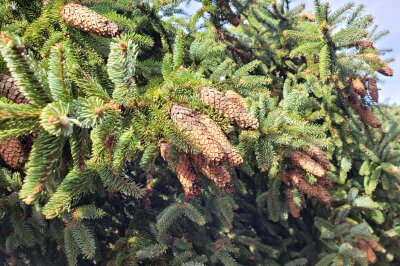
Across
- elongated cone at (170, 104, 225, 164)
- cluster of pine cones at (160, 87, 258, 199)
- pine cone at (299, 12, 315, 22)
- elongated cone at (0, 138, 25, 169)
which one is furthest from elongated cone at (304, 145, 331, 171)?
pine cone at (299, 12, 315, 22)

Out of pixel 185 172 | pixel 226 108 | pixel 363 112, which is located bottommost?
pixel 185 172

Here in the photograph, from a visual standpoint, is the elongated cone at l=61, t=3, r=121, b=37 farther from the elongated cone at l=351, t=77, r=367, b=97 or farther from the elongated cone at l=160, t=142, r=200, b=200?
the elongated cone at l=351, t=77, r=367, b=97

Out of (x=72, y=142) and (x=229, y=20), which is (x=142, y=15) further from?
(x=72, y=142)

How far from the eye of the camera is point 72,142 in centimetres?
154

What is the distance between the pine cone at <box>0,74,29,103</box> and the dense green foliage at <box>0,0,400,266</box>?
0.17 m

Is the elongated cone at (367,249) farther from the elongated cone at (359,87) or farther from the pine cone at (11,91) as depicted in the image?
the pine cone at (11,91)

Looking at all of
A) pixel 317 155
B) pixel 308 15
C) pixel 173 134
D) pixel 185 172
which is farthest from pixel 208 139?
pixel 308 15

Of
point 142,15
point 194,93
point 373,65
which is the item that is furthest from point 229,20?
point 194,93

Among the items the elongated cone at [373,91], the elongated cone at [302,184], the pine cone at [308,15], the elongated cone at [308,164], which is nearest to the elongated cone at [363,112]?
the elongated cone at [373,91]

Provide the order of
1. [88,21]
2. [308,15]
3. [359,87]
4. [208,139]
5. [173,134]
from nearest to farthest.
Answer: [208,139] < [173,134] < [88,21] < [359,87] < [308,15]

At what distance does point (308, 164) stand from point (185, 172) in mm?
1337

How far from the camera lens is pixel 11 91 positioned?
64.6 inches

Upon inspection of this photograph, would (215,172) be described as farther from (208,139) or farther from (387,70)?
(387,70)

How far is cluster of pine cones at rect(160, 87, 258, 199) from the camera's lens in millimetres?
1472
